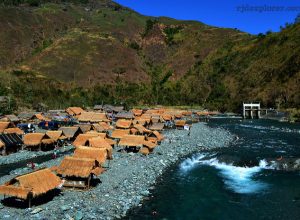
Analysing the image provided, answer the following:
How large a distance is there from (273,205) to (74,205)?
18584 mm

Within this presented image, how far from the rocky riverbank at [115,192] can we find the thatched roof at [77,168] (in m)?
1.72

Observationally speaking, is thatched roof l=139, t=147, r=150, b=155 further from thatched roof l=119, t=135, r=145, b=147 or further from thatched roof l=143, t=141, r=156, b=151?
thatched roof l=119, t=135, r=145, b=147

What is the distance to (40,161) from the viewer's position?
169 ft

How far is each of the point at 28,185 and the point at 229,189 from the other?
2118 centimetres

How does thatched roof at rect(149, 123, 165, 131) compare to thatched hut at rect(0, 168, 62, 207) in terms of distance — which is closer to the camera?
thatched hut at rect(0, 168, 62, 207)

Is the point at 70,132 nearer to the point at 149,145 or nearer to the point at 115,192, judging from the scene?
the point at 149,145

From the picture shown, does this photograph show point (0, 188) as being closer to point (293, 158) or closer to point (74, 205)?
point (74, 205)

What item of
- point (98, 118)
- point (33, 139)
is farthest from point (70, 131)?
point (98, 118)

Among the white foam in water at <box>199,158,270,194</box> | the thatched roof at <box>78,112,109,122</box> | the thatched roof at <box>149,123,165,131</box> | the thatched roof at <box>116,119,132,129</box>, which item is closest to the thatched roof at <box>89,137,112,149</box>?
the white foam in water at <box>199,158,270,194</box>

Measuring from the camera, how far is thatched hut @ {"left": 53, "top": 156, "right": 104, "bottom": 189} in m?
36.3

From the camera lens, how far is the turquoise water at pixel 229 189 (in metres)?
32.6

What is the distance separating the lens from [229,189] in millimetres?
39781

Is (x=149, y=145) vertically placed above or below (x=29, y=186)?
above

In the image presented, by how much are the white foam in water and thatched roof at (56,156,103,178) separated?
15.7m
